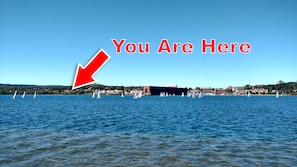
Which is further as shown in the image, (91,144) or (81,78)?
(91,144)

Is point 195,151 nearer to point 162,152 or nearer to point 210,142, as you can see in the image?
point 162,152

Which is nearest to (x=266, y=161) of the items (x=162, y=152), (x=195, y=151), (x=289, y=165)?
(x=289, y=165)

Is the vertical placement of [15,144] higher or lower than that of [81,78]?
lower

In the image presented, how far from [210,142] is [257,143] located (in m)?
4.46

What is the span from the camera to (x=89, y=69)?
12008 millimetres

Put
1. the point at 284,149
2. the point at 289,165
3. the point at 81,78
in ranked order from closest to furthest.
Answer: the point at 81,78, the point at 289,165, the point at 284,149

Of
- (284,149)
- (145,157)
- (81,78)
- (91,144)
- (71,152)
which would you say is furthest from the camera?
(91,144)

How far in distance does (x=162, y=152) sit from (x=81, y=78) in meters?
11.5

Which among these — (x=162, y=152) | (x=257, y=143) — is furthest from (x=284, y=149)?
(x=162, y=152)

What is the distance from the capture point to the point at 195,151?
21312 millimetres

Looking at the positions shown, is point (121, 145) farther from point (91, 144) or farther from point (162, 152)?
point (162, 152)

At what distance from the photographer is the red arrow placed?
440 inches

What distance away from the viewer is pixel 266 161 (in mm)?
18453

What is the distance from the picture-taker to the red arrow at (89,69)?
11180 millimetres
